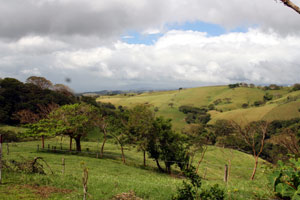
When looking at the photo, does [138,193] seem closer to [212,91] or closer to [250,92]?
[250,92]

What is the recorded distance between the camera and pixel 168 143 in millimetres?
30156

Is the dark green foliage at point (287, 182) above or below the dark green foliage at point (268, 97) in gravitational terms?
below

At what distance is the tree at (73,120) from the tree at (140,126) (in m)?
7.02

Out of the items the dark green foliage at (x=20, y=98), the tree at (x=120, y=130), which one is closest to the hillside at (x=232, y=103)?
the dark green foliage at (x=20, y=98)

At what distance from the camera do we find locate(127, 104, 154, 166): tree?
1182 inches

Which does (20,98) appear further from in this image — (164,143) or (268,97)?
(268,97)

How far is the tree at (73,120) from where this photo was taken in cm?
3265

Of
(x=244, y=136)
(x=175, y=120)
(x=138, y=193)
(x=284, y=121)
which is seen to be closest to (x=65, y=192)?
(x=138, y=193)

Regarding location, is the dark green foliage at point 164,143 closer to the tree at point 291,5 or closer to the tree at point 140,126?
the tree at point 140,126

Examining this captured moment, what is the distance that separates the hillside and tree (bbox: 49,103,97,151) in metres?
72.1

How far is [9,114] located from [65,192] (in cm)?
6734

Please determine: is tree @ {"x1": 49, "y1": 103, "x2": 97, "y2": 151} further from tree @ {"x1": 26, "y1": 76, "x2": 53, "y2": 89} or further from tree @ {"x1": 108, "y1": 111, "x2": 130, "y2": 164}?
tree @ {"x1": 26, "y1": 76, "x2": 53, "y2": 89}

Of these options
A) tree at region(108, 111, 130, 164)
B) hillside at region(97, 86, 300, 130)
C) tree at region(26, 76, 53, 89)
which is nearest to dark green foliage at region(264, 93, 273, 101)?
hillside at region(97, 86, 300, 130)

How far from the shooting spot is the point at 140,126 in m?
30.8
